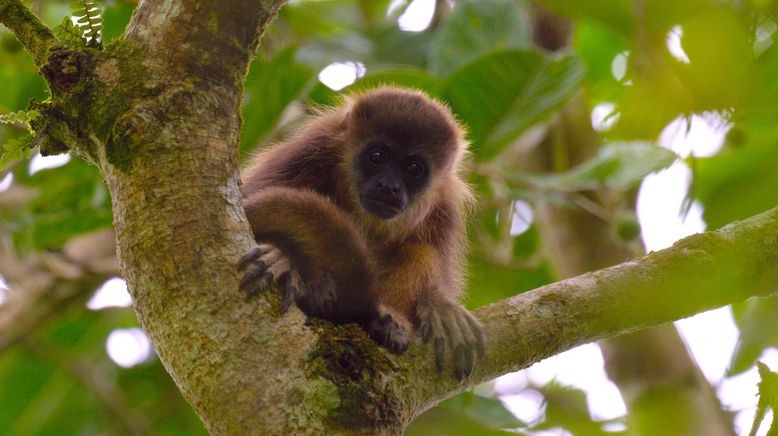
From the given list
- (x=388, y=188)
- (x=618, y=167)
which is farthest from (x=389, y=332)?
(x=618, y=167)

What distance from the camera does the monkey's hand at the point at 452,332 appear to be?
3.02m

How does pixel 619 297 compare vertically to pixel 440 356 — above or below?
above

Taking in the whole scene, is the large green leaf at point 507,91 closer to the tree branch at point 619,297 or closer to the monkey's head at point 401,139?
the monkey's head at point 401,139

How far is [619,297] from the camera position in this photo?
313cm

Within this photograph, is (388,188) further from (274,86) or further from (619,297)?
(619,297)

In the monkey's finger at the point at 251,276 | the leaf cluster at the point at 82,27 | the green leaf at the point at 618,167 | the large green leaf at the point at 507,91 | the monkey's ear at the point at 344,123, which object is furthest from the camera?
the monkey's ear at the point at 344,123

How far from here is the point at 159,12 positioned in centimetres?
269

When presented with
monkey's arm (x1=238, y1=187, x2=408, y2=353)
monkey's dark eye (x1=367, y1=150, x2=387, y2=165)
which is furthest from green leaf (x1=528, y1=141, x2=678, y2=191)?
monkey's arm (x1=238, y1=187, x2=408, y2=353)

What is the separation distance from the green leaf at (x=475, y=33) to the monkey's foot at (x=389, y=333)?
101 inches

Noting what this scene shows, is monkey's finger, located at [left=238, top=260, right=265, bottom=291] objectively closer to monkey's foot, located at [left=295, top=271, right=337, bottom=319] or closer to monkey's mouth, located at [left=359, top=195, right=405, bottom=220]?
monkey's foot, located at [left=295, top=271, right=337, bottom=319]

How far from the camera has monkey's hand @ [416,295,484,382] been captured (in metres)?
3.02

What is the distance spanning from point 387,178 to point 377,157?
208mm

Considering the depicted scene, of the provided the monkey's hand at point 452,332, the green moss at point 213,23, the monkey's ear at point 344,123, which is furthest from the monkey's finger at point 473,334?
the monkey's ear at point 344,123

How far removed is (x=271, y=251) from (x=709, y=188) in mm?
2938
